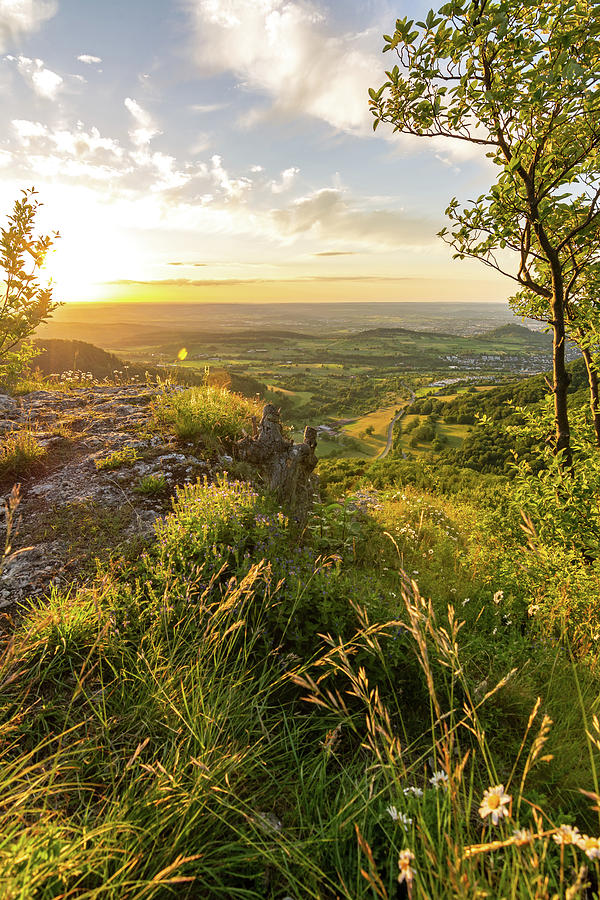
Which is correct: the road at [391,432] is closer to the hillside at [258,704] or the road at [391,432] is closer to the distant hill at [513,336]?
the hillside at [258,704]

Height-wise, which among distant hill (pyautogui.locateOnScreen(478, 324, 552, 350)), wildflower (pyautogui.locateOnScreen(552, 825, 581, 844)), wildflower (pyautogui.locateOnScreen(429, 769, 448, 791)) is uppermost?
distant hill (pyautogui.locateOnScreen(478, 324, 552, 350))

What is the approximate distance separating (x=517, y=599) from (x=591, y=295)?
3.88 metres

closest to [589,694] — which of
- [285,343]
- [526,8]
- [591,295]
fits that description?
[591,295]

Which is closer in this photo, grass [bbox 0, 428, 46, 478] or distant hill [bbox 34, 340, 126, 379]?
grass [bbox 0, 428, 46, 478]

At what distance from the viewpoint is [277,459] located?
294 inches

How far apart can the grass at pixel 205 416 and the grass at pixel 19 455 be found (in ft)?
7.05

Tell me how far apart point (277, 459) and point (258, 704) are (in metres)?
5.25

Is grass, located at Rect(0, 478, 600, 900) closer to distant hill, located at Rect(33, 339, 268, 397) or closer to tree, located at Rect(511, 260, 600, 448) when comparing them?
tree, located at Rect(511, 260, 600, 448)

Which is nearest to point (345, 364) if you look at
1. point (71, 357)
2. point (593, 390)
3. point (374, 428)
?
point (374, 428)

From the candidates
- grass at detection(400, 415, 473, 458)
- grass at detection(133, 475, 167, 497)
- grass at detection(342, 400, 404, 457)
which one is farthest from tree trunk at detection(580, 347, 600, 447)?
grass at detection(342, 400, 404, 457)

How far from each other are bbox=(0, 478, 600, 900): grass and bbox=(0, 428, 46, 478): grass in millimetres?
3375

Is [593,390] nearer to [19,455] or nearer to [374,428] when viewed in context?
[19,455]

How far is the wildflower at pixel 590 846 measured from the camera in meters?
1.07

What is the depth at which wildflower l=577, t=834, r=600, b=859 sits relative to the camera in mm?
1069
